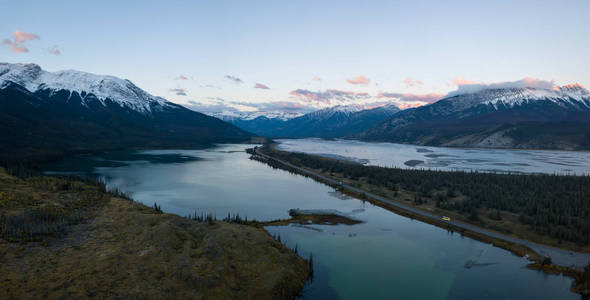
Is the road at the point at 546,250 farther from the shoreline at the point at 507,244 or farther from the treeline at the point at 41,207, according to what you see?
the treeline at the point at 41,207

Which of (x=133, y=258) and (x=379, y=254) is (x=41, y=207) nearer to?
(x=133, y=258)

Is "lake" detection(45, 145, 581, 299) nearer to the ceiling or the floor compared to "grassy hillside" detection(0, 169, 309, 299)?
nearer to the floor

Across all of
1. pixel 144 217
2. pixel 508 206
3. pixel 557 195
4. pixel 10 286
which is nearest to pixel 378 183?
pixel 508 206

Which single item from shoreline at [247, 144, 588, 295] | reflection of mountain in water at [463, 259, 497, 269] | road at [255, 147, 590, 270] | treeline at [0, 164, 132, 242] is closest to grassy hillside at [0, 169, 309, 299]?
treeline at [0, 164, 132, 242]

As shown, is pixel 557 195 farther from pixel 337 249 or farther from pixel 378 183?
pixel 337 249

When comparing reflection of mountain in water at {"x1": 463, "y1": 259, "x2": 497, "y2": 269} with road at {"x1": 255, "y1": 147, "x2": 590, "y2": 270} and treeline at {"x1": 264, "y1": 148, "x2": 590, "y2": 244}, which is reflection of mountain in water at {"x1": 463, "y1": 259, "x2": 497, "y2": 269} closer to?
road at {"x1": 255, "y1": 147, "x2": 590, "y2": 270}

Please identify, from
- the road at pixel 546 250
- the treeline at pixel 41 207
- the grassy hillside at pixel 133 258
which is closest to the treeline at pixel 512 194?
the road at pixel 546 250
